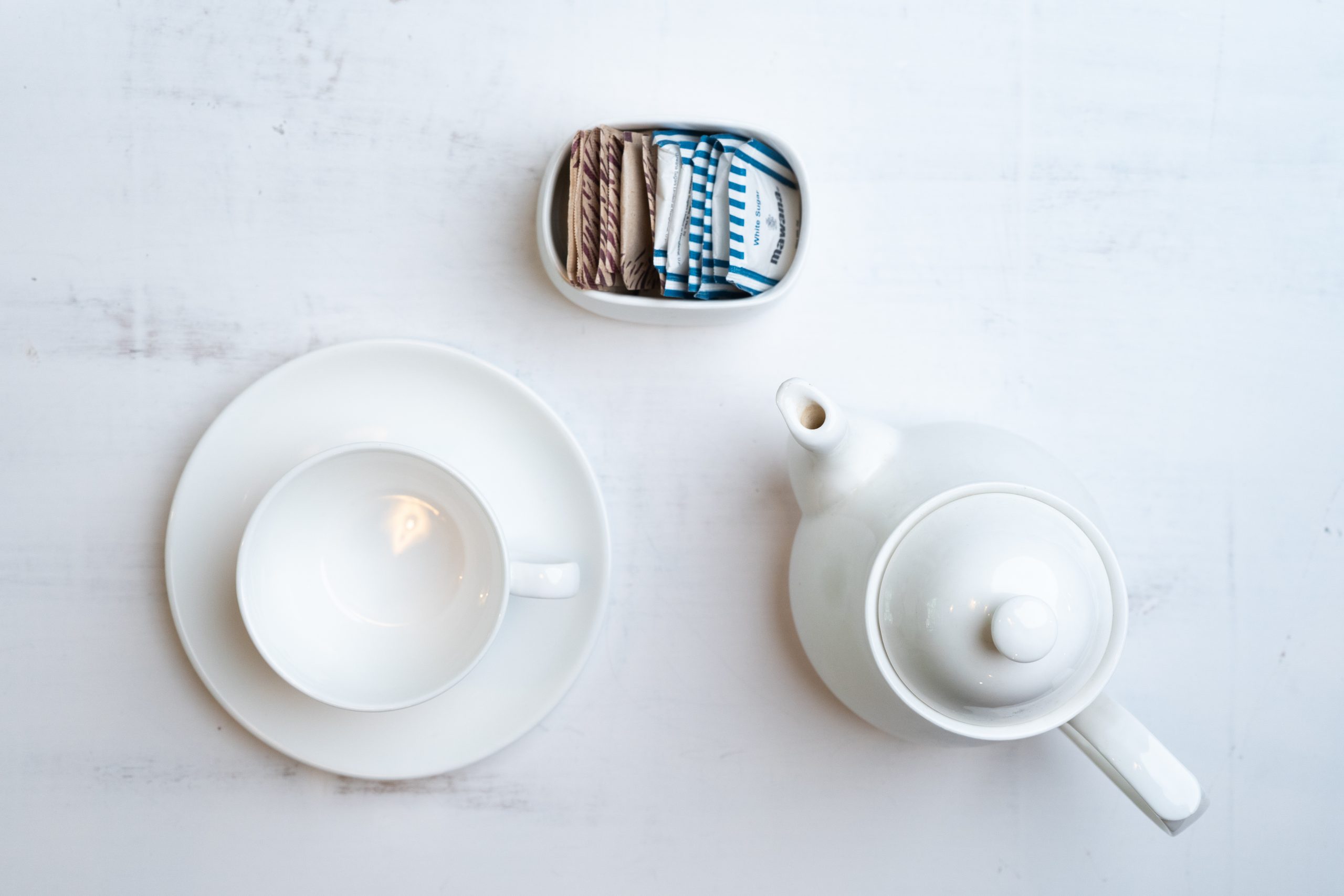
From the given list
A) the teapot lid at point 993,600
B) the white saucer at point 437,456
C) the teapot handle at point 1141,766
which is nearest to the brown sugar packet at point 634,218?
the white saucer at point 437,456

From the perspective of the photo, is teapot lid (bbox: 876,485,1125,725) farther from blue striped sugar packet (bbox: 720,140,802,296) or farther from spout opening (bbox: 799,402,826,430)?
blue striped sugar packet (bbox: 720,140,802,296)

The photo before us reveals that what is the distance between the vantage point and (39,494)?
0.67 meters

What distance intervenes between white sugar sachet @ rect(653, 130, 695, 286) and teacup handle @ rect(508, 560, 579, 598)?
0.70 ft

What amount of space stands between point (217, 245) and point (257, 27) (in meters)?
0.17

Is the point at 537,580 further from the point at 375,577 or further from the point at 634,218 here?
the point at 634,218

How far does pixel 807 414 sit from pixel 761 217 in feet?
0.49

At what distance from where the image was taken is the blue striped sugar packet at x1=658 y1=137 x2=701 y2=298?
581 millimetres

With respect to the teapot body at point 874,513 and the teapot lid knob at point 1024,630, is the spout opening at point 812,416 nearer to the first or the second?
the teapot body at point 874,513

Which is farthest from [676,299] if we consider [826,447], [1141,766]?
[1141,766]

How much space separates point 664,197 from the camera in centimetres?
58

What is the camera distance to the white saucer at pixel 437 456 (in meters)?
0.62

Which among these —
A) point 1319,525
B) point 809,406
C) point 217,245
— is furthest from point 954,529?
point 217,245

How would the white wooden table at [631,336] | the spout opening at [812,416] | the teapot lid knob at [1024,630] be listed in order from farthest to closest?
1. the white wooden table at [631,336]
2. the spout opening at [812,416]
3. the teapot lid knob at [1024,630]

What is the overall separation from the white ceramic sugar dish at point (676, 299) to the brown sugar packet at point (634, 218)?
2 cm
